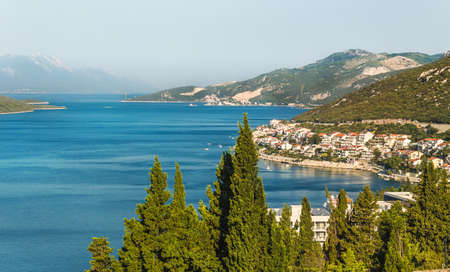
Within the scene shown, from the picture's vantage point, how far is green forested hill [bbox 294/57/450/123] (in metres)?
61.3

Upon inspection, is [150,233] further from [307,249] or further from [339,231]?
[307,249]

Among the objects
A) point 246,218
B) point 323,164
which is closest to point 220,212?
point 246,218

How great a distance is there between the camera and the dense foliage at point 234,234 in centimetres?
955

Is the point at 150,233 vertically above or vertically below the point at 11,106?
above

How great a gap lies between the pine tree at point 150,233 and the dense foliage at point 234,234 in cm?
2

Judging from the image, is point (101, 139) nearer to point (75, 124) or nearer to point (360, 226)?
point (75, 124)

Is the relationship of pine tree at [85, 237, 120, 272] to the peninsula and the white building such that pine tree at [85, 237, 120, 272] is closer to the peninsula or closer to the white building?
the white building

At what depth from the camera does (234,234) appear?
959 centimetres

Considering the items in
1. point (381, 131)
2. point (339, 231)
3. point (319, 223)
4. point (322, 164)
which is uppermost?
point (339, 231)

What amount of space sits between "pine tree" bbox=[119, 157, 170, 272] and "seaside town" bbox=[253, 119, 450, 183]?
3350 cm

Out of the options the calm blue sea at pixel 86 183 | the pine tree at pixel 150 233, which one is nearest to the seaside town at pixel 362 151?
the calm blue sea at pixel 86 183

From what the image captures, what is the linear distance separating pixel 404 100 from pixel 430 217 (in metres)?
54.7

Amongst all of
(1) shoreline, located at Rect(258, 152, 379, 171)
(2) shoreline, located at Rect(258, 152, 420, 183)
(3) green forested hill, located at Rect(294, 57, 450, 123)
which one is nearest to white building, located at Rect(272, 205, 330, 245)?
(2) shoreline, located at Rect(258, 152, 420, 183)

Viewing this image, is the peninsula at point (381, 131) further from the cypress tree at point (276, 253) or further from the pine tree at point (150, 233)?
the cypress tree at point (276, 253)
